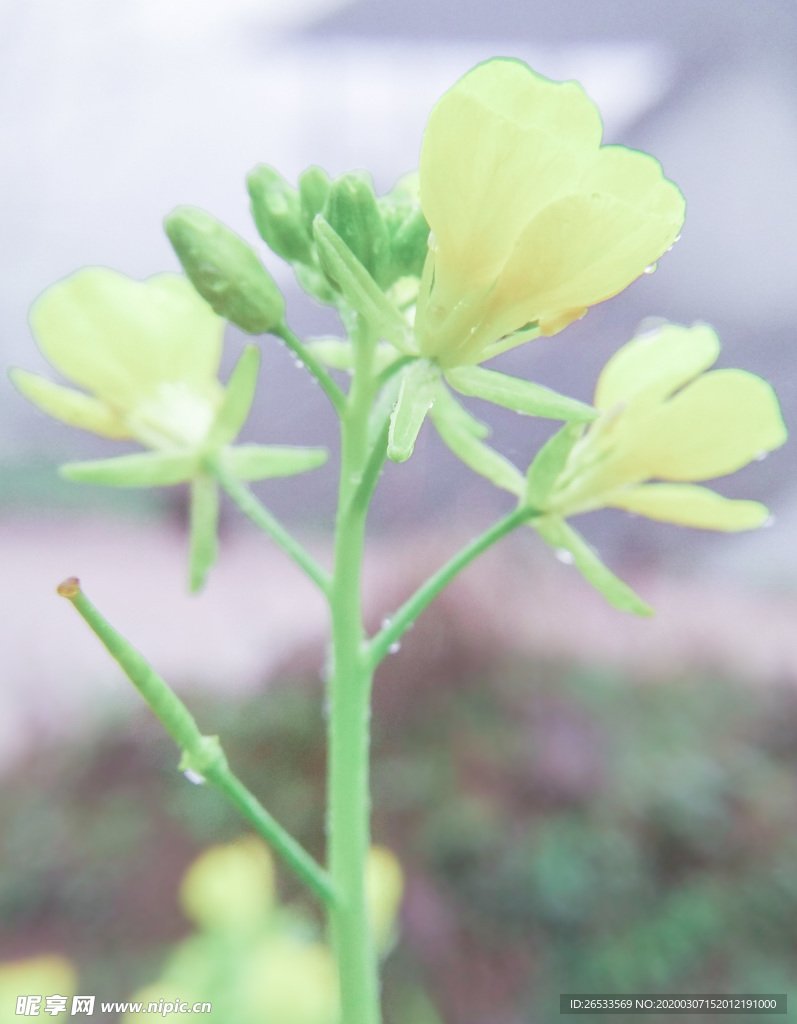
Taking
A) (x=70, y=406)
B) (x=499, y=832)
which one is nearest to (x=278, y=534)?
(x=70, y=406)

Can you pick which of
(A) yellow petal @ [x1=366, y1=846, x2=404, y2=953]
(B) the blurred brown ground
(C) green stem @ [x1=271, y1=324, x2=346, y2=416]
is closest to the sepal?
(C) green stem @ [x1=271, y1=324, x2=346, y2=416]

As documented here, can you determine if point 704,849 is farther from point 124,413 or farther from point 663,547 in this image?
point 124,413

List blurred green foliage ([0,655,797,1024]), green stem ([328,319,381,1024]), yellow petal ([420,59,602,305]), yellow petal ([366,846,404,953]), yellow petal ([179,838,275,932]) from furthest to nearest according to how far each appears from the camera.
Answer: blurred green foliage ([0,655,797,1024]) < yellow petal ([179,838,275,932]) < yellow petal ([366,846,404,953]) < green stem ([328,319,381,1024]) < yellow petal ([420,59,602,305])

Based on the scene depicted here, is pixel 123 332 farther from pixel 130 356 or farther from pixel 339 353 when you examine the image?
pixel 339 353

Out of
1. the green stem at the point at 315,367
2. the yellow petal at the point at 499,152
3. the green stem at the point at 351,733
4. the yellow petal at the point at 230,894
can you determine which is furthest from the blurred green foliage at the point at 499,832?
the yellow petal at the point at 499,152

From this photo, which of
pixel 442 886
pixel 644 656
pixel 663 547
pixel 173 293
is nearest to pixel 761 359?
pixel 663 547

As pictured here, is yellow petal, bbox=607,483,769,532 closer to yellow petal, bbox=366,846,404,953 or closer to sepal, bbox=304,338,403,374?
sepal, bbox=304,338,403,374

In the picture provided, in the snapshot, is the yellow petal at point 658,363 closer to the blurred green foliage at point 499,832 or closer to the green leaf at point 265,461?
the green leaf at point 265,461

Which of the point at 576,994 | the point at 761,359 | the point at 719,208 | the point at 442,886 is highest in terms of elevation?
the point at 719,208
